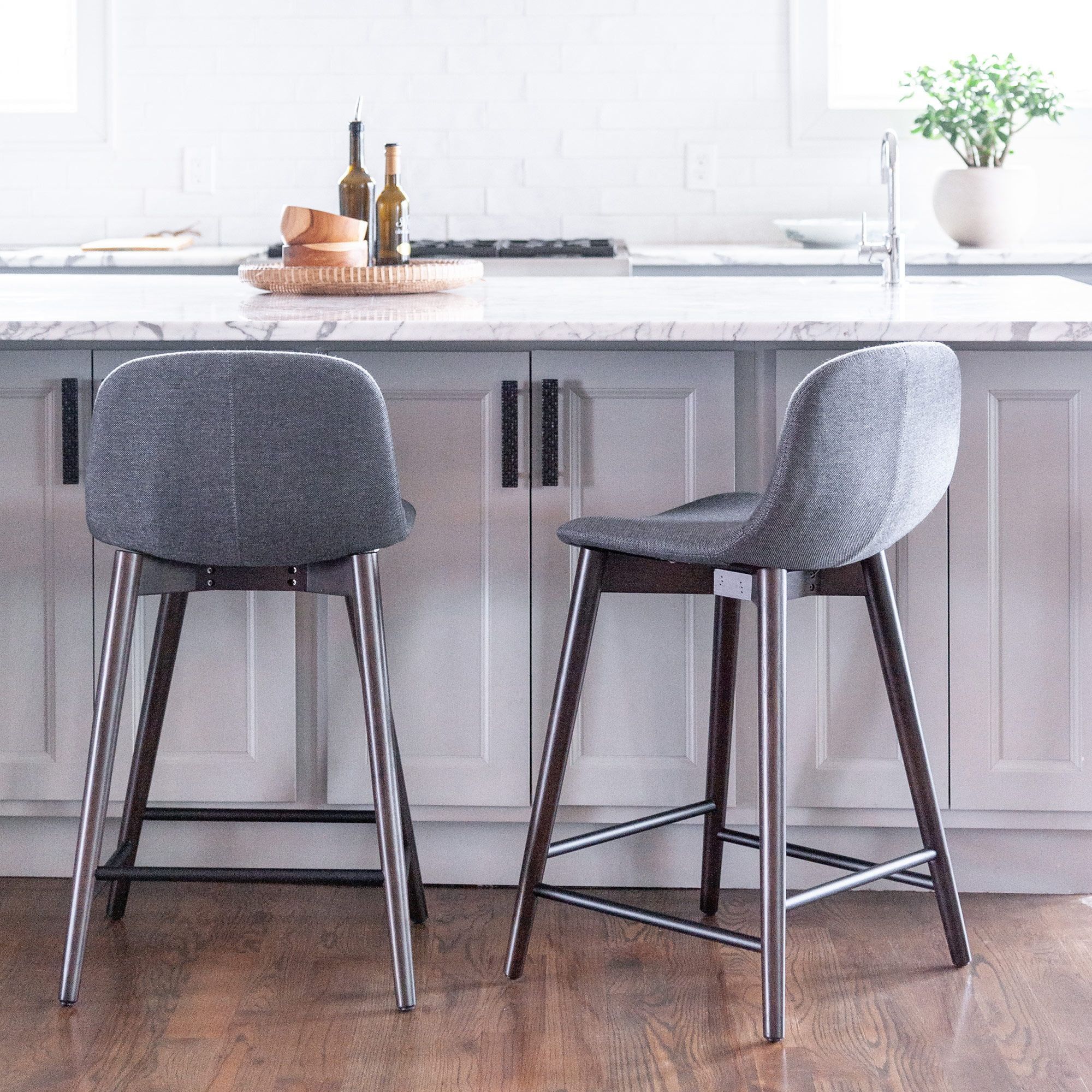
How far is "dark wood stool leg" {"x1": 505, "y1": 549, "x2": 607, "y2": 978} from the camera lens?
1994mm

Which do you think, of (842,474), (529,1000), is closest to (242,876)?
(529,1000)

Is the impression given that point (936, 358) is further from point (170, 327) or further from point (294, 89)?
point (294, 89)

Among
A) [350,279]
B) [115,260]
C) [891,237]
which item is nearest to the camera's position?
[350,279]

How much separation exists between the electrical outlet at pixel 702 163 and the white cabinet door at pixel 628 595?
2498 mm

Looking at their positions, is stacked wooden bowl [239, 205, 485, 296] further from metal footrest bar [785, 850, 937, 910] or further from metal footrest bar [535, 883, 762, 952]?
metal footrest bar [785, 850, 937, 910]

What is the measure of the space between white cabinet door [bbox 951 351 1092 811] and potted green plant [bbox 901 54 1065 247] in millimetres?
2038

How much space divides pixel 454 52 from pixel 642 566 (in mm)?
3068

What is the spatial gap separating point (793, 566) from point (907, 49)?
3.36 meters

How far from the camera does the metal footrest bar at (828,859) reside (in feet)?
6.88

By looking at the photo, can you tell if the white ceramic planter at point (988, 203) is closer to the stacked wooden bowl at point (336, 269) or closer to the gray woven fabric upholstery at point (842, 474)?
the stacked wooden bowl at point (336, 269)

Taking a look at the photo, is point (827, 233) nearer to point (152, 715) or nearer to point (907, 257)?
point (907, 257)

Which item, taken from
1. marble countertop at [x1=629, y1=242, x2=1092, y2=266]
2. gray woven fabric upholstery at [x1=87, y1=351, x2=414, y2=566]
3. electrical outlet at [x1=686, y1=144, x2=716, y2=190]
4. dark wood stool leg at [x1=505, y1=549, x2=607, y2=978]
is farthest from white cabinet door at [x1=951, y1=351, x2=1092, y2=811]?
electrical outlet at [x1=686, y1=144, x2=716, y2=190]

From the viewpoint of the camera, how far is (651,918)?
6.37ft

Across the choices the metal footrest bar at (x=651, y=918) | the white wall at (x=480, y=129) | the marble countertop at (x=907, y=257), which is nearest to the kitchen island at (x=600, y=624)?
the metal footrest bar at (x=651, y=918)
